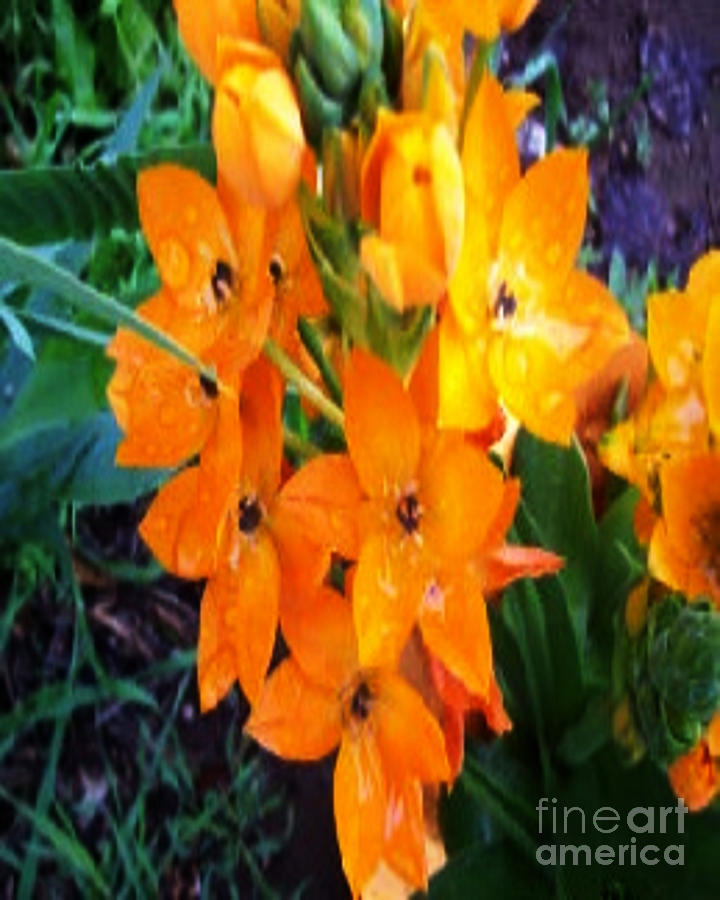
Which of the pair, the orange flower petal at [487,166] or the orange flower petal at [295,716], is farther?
the orange flower petal at [295,716]

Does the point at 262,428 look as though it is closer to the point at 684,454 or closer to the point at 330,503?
the point at 330,503

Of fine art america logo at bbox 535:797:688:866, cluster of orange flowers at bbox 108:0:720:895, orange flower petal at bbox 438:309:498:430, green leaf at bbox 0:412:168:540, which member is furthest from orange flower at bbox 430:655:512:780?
green leaf at bbox 0:412:168:540

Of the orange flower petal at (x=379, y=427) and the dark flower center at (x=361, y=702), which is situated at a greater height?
the orange flower petal at (x=379, y=427)

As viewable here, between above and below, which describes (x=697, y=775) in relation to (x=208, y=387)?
below

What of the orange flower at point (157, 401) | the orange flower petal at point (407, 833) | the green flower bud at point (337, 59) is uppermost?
the green flower bud at point (337, 59)

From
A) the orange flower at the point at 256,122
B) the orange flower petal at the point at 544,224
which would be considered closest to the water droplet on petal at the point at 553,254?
the orange flower petal at the point at 544,224

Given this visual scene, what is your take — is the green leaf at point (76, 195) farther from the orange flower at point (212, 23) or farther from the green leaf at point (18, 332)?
the orange flower at point (212, 23)

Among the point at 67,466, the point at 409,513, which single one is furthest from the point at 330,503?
the point at 67,466

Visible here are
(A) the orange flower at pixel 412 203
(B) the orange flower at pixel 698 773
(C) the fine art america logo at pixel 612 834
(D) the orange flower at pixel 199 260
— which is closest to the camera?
(A) the orange flower at pixel 412 203
